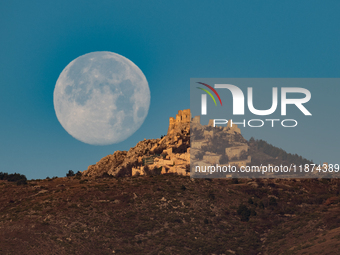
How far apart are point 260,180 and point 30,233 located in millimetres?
65817

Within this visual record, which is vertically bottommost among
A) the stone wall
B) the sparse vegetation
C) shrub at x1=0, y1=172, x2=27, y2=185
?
the sparse vegetation

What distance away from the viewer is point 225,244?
7112 cm

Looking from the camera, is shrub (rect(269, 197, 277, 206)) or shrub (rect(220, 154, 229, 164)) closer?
shrub (rect(269, 197, 277, 206))

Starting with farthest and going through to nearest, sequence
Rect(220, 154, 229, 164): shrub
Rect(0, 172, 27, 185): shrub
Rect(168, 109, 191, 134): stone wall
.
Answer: Rect(168, 109, 191, 134): stone wall → Rect(220, 154, 229, 164): shrub → Rect(0, 172, 27, 185): shrub

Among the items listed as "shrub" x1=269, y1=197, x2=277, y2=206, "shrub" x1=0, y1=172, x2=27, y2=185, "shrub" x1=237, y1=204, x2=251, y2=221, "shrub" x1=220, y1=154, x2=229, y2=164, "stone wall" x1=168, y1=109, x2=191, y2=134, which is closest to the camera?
"shrub" x1=237, y1=204, x2=251, y2=221

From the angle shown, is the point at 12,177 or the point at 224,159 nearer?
the point at 12,177

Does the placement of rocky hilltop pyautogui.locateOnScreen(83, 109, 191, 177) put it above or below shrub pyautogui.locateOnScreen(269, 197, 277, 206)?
above

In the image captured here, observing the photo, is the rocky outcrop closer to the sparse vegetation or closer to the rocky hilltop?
the rocky hilltop

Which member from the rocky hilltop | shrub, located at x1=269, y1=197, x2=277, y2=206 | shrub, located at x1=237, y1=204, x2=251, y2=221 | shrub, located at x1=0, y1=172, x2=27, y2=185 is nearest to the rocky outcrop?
the rocky hilltop

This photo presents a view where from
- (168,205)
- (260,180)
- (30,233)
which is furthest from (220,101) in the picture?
(30,233)

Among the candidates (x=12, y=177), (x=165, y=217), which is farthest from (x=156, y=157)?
(x=165, y=217)

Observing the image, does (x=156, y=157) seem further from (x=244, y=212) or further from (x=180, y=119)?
(x=244, y=212)

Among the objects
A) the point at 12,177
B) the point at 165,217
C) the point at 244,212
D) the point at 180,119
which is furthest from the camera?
the point at 180,119

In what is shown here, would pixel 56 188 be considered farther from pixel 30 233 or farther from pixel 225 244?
pixel 225 244
